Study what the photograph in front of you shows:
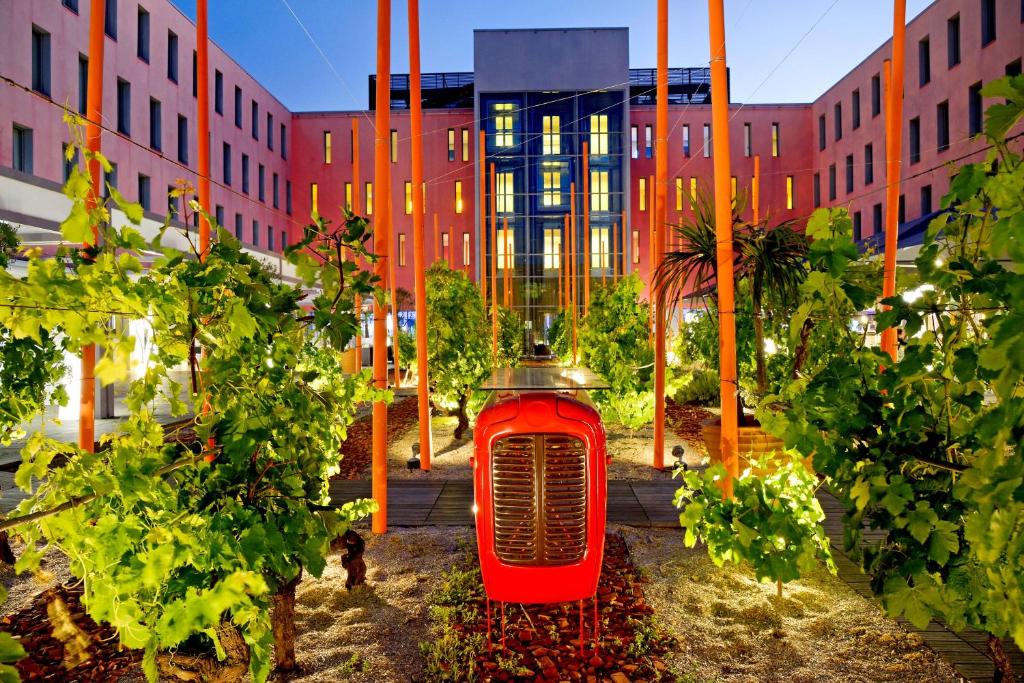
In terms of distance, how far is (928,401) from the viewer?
2648mm

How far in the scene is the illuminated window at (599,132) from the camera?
37.3 metres

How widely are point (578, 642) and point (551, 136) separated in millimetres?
36175

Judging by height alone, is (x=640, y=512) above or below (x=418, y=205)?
below

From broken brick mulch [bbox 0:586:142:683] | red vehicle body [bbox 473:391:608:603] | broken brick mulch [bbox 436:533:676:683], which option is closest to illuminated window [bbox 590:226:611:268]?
broken brick mulch [bbox 436:533:676:683]

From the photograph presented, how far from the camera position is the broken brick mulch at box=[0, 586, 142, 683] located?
372 cm

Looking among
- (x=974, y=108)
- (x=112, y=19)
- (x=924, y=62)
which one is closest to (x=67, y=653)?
(x=112, y=19)

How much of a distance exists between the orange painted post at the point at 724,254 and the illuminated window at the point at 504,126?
3359cm

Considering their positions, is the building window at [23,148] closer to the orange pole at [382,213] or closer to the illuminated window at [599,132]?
the orange pole at [382,213]

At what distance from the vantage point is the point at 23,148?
18203 millimetres

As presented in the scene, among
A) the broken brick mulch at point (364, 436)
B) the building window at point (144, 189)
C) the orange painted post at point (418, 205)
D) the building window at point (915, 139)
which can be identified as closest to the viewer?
the orange painted post at point (418, 205)

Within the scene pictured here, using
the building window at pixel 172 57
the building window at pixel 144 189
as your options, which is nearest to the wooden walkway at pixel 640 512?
the building window at pixel 144 189

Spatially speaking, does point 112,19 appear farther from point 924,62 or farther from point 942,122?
point 942,122

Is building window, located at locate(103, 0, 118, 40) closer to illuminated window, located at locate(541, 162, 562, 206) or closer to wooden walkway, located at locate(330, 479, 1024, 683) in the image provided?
wooden walkway, located at locate(330, 479, 1024, 683)

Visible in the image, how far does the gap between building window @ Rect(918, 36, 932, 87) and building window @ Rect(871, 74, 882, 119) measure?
3.78 m
